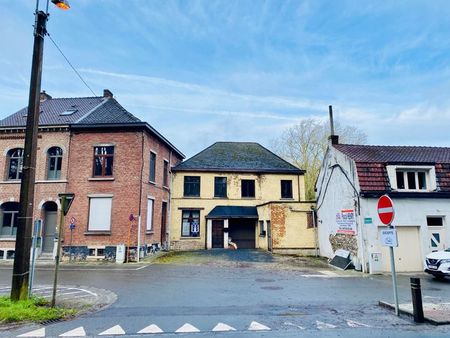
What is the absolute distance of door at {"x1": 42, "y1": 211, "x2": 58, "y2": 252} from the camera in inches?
784

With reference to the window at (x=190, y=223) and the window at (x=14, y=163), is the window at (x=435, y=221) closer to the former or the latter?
the window at (x=190, y=223)

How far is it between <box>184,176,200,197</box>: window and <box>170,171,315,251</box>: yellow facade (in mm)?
300

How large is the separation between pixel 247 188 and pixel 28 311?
68.7ft

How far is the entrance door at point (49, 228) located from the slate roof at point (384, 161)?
17.8 metres

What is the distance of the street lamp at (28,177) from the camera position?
804 cm

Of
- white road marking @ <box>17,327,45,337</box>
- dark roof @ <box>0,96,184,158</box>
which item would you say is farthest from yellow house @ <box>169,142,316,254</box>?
white road marking @ <box>17,327,45,337</box>

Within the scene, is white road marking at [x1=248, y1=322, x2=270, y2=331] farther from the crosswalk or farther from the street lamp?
the street lamp

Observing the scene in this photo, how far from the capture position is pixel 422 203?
1608 cm

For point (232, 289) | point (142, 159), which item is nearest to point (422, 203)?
point (232, 289)

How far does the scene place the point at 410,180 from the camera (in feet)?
54.6

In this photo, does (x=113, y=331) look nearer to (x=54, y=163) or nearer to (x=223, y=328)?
(x=223, y=328)

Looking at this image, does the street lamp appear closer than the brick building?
Yes

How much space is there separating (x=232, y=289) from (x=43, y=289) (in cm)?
630

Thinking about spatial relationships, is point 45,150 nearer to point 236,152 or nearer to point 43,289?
point 43,289
